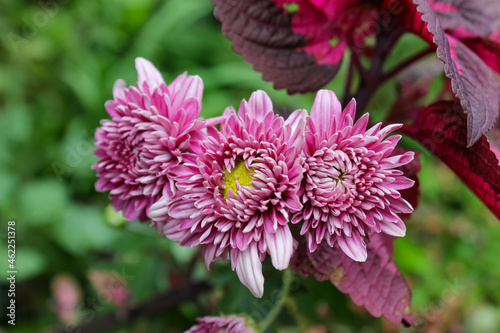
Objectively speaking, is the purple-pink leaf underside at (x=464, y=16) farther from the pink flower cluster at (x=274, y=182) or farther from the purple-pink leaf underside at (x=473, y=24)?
the pink flower cluster at (x=274, y=182)

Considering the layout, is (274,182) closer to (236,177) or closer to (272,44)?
(236,177)

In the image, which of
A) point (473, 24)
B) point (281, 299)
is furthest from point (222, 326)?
point (473, 24)

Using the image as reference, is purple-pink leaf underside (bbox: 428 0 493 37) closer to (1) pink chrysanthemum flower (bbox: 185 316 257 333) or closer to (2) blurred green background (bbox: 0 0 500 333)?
(2) blurred green background (bbox: 0 0 500 333)

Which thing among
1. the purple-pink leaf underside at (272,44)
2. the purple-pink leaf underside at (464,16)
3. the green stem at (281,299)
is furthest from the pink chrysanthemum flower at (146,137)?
the purple-pink leaf underside at (464,16)

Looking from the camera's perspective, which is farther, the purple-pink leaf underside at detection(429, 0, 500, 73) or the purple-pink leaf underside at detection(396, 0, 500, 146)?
the purple-pink leaf underside at detection(429, 0, 500, 73)

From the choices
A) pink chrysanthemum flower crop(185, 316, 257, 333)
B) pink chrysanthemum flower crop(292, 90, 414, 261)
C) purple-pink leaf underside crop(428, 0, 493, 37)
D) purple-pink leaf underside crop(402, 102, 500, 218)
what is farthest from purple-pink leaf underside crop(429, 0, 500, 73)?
pink chrysanthemum flower crop(185, 316, 257, 333)

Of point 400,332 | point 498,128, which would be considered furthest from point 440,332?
point 498,128
